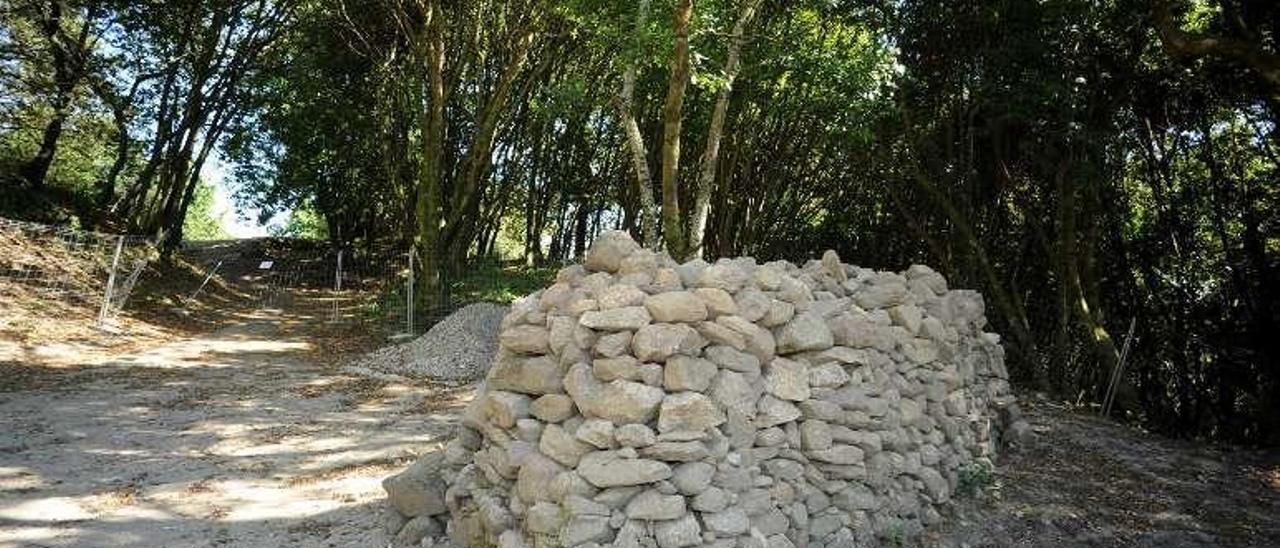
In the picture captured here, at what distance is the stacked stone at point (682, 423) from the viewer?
158 inches

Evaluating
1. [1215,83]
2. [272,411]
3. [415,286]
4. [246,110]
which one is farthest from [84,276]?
[1215,83]

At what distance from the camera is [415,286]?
14836mm

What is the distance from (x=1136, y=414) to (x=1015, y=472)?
208 inches

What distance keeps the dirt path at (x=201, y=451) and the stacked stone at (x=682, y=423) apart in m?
1.31

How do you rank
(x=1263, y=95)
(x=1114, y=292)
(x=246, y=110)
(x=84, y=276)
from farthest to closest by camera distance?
(x=246, y=110), (x=1114, y=292), (x=84, y=276), (x=1263, y=95)

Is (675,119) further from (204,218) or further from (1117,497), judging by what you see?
(204,218)

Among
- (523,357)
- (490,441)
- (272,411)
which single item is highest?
(523,357)

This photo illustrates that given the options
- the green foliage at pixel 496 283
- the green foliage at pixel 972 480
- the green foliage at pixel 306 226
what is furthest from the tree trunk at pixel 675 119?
the green foliage at pixel 306 226

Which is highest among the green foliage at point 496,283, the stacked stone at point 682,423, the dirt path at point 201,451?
the green foliage at point 496,283

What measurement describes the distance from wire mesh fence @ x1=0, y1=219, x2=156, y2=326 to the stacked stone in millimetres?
9979

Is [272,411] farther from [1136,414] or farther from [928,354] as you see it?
[1136,414]

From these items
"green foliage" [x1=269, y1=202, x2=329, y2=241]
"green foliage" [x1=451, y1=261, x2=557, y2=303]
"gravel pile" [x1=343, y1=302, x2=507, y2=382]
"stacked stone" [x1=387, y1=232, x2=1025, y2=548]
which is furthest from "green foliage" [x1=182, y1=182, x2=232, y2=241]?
"stacked stone" [x1=387, y1=232, x2=1025, y2=548]

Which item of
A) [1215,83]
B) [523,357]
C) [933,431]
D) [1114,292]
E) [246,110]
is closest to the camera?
[523,357]

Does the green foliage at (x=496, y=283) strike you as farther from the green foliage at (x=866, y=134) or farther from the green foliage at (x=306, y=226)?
the green foliage at (x=306, y=226)
